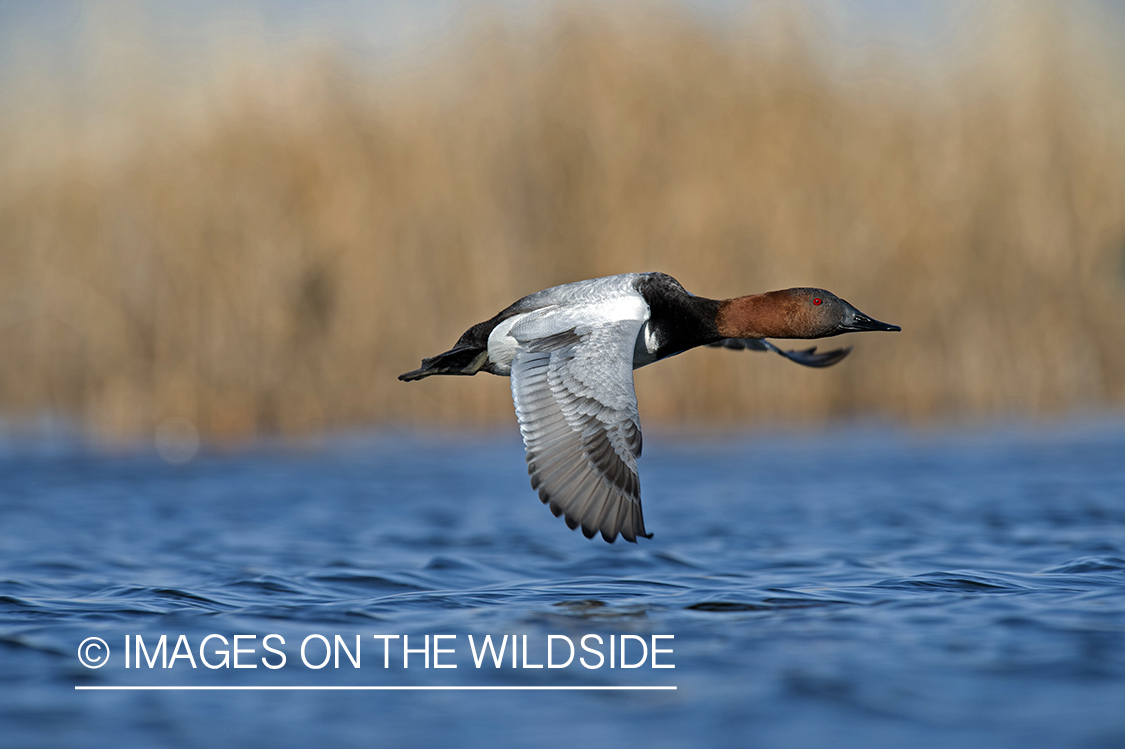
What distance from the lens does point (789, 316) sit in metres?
5.89

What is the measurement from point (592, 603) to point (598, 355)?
3.50 ft

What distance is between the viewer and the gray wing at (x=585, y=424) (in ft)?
15.2

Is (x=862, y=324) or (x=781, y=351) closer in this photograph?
(x=862, y=324)

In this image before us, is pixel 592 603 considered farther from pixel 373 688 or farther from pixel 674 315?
pixel 674 315

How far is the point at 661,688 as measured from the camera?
378 centimetres

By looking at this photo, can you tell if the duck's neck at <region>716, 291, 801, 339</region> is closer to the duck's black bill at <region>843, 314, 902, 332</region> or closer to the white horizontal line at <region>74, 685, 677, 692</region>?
the duck's black bill at <region>843, 314, 902, 332</region>

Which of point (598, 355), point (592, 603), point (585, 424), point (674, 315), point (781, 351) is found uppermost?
point (674, 315)

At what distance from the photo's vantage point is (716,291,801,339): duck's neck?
590 cm

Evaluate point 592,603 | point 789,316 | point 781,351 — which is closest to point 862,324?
point 789,316

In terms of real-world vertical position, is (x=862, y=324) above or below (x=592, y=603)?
above

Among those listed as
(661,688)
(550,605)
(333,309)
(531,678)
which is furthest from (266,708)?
(333,309)

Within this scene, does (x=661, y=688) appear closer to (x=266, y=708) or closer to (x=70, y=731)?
(x=266, y=708)

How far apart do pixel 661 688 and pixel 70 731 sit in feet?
5.83

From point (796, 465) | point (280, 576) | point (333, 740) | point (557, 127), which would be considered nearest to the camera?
point (333, 740)
